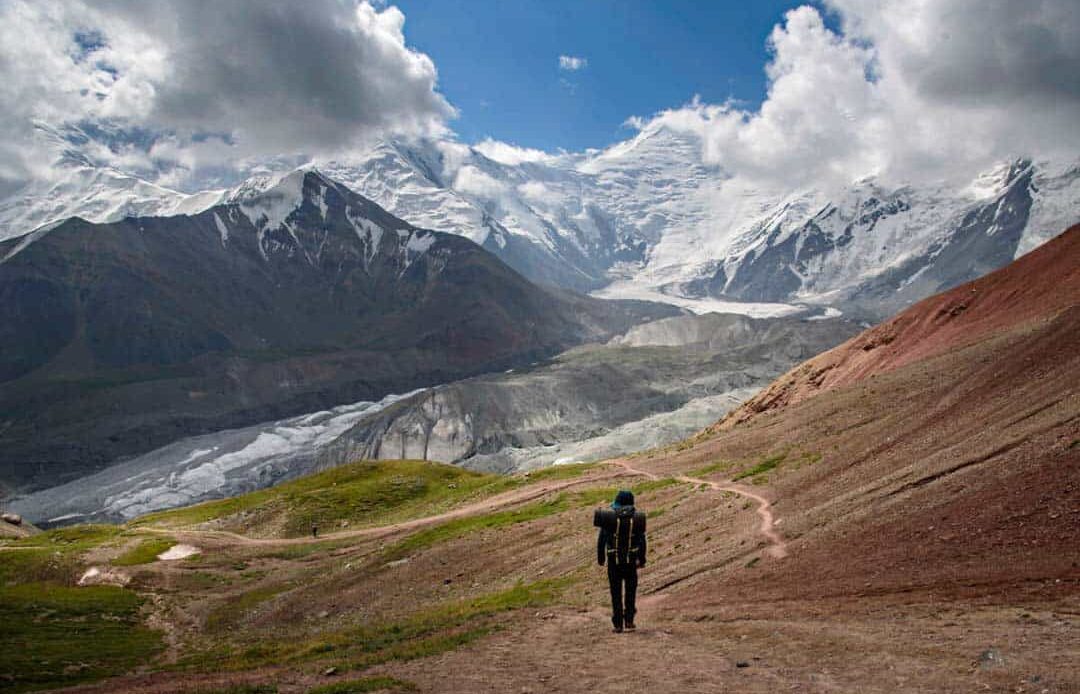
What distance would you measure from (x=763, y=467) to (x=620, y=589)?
991 inches

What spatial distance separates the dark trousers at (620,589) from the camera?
1844cm

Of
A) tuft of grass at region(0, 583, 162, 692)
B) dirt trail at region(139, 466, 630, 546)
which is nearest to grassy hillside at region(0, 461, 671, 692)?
tuft of grass at region(0, 583, 162, 692)

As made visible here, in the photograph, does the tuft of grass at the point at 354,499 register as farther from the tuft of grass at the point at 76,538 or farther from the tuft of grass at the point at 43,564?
the tuft of grass at the point at 43,564

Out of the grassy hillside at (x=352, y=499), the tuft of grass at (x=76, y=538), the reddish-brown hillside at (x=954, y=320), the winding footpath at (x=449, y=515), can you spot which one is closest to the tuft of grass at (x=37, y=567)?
the tuft of grass at (x=76, y=538)

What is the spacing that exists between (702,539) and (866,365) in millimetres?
43220

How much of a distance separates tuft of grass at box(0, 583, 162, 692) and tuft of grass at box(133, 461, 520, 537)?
25165mm

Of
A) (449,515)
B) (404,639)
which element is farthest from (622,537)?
(449,515)

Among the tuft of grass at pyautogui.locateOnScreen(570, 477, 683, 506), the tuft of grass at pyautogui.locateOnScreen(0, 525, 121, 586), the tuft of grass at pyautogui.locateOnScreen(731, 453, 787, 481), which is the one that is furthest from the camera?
the tuft of grass at pyautogui.locateOnScreen(0, 525, 121, 586)

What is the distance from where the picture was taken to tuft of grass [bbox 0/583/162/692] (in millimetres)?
25348

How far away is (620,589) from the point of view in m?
19.0

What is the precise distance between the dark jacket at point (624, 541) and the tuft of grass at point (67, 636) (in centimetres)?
1800

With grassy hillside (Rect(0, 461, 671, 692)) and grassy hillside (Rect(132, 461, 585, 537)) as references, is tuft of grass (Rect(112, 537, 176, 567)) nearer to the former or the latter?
grassy hillside (Rect(0, 461, 671, 692))

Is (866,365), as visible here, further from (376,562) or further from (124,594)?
(124,594)

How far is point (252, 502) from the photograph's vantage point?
8612cm
